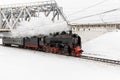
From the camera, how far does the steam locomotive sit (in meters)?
24.1

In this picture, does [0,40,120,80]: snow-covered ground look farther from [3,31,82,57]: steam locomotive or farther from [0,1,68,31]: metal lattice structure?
[0,1,68,31]: metal lattice structure

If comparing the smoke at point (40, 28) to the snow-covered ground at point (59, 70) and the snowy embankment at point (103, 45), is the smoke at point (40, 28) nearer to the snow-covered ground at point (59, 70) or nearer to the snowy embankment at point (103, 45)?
the snowy embankment at point (103, 45)

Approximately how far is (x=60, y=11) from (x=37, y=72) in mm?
25244

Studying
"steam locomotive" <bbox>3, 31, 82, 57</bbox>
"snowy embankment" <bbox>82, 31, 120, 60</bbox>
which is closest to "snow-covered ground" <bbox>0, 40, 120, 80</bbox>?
"steam locomotive" <bbox>3, 31, 82, 57</bbox>

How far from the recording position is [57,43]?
25.3 m

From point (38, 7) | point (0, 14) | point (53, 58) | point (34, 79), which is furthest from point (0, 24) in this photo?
point (34, 79)

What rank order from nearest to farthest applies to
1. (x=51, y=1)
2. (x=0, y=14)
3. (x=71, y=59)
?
(x=71, y=59) < (x=51, y=1) < (x=0, y=14)

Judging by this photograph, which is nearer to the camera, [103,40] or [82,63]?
[82,63]

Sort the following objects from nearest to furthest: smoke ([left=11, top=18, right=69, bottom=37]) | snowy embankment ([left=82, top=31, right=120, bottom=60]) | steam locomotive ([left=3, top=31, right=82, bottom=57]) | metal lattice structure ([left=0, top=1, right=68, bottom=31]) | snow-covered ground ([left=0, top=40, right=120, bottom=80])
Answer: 1. snow-covered ground ([left=0, top=40, right=120, bottom=80])
2. steam locomotive ([left=3, top=31, right=82, bottom=57])
3. smoke ([left=11, top=18, right=69, bottom=37])
4. snowy embankment ([left=82, top=31, right=120, bottom=60])
5. metal lattice structure ([left=0, top=1, right=68, bottom=31])

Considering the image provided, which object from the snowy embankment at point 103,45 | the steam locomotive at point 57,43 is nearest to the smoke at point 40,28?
the steam locomotive at point 57,43

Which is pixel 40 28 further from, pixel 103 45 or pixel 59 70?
pixel 59 70

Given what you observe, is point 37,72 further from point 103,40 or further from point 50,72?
point 103,40

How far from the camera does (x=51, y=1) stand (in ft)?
132

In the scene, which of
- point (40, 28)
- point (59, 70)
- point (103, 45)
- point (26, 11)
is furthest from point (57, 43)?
point (26, 11)
